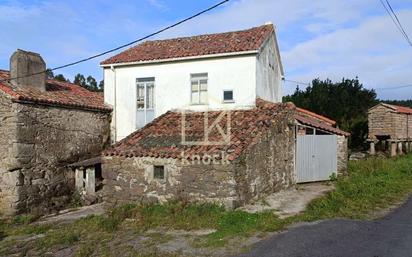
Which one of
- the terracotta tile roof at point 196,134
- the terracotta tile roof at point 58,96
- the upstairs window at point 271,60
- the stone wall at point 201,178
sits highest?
the upstairs window at point 271,60

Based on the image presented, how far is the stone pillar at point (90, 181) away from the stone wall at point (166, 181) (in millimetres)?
1906

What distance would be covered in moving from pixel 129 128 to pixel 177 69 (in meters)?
3.44

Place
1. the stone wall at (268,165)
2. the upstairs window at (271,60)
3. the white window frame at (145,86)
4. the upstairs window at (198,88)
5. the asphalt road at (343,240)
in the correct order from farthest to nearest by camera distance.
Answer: the upstairs window at (271,60) → the white window frame at (145,86) → the upstairs window at (198,88) → the stone wall at (268,165) → the asphalt road at (343,240)

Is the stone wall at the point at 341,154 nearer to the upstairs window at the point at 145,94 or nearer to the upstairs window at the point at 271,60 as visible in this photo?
the upstairs window at the point at 271,60

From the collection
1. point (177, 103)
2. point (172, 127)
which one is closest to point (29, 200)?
point (172, 127)

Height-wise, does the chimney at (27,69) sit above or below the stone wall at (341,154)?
above

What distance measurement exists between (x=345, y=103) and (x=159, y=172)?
30375 millimetres

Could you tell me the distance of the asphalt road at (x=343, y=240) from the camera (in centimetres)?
791

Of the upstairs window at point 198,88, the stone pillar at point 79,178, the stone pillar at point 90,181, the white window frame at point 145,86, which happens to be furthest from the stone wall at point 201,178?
the white window frame at point 145,86

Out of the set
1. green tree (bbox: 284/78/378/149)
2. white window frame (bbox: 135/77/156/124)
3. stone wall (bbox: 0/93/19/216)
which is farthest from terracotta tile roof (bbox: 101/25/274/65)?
green tree (bbox: 284/78/378/149)

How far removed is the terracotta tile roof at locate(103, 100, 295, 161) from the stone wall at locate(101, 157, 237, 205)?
291 millimetres

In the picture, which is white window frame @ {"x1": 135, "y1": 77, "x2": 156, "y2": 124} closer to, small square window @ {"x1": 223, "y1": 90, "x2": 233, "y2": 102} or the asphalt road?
small square window @ {"x1": 223, "y1": 90, "x2": 233, "y2": 102}

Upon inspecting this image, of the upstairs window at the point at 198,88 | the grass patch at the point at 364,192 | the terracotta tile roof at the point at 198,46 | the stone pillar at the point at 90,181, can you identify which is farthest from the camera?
the upstairs window at the point at 198,88

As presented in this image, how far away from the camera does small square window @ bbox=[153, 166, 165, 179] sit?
1308 cm
